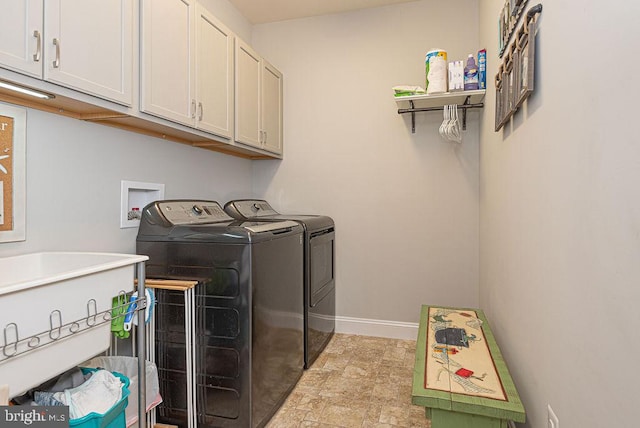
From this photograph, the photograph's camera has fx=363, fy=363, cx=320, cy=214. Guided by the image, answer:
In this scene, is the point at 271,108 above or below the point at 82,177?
above

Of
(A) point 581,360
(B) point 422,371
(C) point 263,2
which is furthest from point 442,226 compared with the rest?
(C) point 263,2

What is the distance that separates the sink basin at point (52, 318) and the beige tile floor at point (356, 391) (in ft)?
3.76

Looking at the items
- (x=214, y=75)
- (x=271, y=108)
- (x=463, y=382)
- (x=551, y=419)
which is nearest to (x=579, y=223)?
(x=551, y=419)

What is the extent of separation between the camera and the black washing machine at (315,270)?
2.51m

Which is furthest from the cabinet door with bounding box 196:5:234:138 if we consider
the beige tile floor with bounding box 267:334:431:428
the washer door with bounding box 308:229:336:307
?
the beige tile floor with bounding box 267:334:431:428

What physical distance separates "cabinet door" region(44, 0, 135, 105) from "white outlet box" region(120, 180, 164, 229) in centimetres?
55

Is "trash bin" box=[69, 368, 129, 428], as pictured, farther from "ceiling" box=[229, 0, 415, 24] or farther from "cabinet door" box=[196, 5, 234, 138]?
"ceiling" box=[229, 0, 415, 24]

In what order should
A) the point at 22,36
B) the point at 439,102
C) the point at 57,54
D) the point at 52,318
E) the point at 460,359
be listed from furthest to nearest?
the point at 439,102
the point at 460,359
the point at 57,54
the point at 22,36
the point at 52,318

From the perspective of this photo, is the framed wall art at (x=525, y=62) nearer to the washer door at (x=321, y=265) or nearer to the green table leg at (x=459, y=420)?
the green table leg at (x=459, y=420)

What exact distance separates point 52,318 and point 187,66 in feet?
4.78

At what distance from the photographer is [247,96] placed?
2633mm

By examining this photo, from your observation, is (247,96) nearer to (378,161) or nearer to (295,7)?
(295,7)

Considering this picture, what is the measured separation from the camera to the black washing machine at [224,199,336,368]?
8.22 ft

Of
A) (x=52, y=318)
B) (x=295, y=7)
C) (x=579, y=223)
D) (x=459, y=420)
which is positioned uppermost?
(x=295, y=7)
